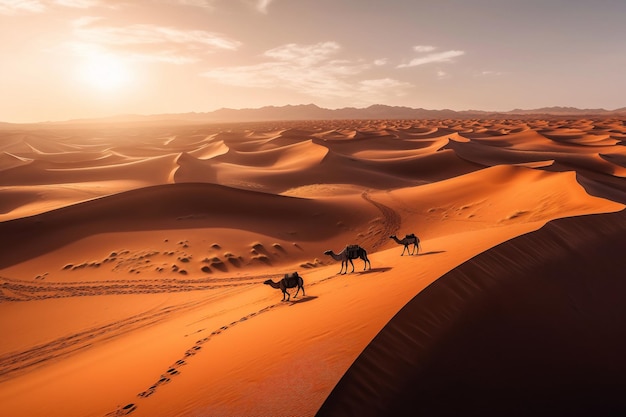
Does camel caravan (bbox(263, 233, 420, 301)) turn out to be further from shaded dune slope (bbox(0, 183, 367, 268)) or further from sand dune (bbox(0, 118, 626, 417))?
shaded dune slope (bbox(0, 183, 367, 268))

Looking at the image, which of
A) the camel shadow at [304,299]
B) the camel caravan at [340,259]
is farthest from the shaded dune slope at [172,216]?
the camel shadow at [304,299]

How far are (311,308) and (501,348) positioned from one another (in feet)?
10.7

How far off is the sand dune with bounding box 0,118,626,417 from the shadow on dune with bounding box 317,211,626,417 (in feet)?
0.08

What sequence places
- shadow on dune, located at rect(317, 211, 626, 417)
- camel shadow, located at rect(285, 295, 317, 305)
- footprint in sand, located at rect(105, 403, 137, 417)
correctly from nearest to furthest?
shadow on dune, located at rect(317, 211, 626, 417) → footprint in sand, located at rect(105, 403, 137, 417) → camel shadow, located at rect(285, 295, 317, 305)

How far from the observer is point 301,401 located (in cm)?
410

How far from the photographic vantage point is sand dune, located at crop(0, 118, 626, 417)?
469 cm

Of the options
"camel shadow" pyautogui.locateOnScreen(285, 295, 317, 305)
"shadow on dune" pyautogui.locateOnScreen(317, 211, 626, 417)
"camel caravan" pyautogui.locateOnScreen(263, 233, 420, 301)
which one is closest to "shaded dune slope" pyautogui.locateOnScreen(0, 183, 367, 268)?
"camel caravan" pyautogui.locateOnScreen(263, 233, 420, 301)

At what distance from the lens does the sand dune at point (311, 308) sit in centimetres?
469

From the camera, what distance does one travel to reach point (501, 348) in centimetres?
533

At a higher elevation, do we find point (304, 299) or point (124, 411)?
point (124, 411)

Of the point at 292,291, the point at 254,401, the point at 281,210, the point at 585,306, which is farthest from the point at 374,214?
the point at 254,401

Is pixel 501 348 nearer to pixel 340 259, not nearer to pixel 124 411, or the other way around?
pixel 340 259

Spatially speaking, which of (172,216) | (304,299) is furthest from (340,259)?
(172,216)

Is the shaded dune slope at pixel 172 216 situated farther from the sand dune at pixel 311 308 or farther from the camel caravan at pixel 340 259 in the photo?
the camel caravan at pixel 340 259
